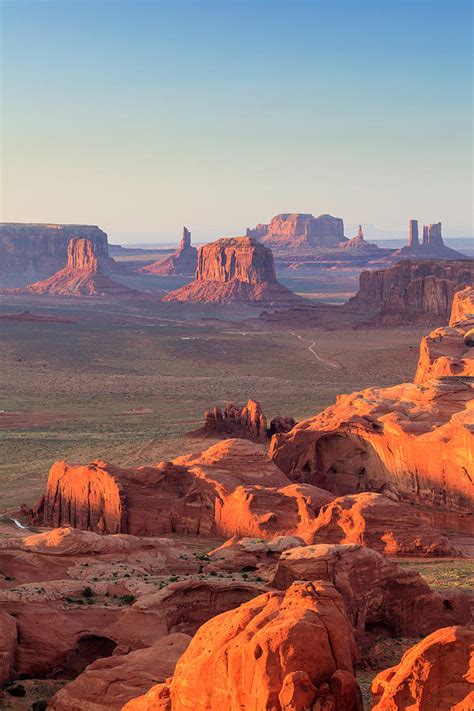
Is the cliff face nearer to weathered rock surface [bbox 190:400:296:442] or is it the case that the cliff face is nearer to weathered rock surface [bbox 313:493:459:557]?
weathered rock surface [bbox 190:400:296:442]

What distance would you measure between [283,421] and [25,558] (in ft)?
99.5

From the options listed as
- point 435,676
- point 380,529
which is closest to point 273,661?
point 435,676

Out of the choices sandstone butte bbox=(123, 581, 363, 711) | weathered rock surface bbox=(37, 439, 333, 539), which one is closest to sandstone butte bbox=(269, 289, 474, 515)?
weathered rock surface bbox=(37, 439, 333, 539)

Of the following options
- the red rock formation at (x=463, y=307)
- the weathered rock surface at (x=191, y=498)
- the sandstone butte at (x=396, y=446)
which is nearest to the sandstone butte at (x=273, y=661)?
the weathered rock surface at (x=191, y=498)

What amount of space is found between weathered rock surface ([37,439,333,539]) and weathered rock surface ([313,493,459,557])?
84 cm

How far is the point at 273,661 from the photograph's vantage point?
15.9m

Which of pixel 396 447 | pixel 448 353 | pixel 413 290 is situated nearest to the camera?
pixel 396 447

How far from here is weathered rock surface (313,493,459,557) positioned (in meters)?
34.5

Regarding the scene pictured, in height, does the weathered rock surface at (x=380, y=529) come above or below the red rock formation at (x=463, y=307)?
below

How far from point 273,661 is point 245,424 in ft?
147

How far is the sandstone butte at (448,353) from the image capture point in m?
57.2

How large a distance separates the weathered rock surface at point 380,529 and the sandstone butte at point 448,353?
18350mm

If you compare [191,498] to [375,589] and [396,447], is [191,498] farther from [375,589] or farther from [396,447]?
[375,589]

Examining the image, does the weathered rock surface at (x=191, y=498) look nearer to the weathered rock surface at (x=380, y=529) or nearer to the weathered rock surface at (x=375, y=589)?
the weathered rock surface at (x=380, y=529)
